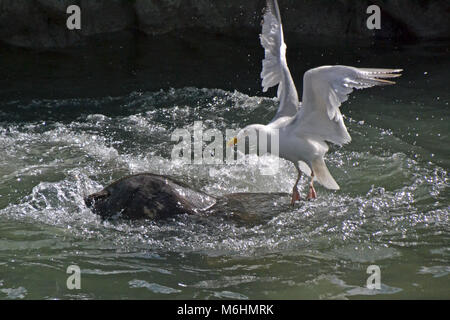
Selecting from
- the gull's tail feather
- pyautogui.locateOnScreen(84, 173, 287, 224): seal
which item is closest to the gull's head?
pyautogui.locateOnScreen(84, 173, 287, 224): seal

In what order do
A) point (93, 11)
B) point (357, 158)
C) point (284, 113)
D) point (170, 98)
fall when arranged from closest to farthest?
1. point (284, 113)
2. point (357, 158)
3. point (170, 98)
4. point (93, 11)

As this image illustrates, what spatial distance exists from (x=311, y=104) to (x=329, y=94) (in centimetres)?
25

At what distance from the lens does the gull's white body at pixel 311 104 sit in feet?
16.2

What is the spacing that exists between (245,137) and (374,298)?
213cm

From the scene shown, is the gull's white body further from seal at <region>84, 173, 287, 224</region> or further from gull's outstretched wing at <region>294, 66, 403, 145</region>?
seal at <region>84, 173, 287, 224</region>

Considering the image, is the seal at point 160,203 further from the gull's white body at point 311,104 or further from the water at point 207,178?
the gull's white body at point 311,104

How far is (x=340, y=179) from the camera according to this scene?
6164 mm

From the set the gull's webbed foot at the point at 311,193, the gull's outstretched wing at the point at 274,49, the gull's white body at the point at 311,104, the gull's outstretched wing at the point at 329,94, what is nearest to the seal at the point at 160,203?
the gull's webbed foot at the point at 311,193

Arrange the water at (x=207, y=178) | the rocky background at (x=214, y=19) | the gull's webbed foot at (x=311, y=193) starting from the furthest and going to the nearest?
the rocky background at (x=214, y=19) < the gull's webbed foot at (x=311, y=193) < the water at (x=207, y=178)

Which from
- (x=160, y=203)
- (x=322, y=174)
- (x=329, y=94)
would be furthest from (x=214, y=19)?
(x=160, y=203)

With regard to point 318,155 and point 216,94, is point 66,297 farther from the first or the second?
point 216,94
